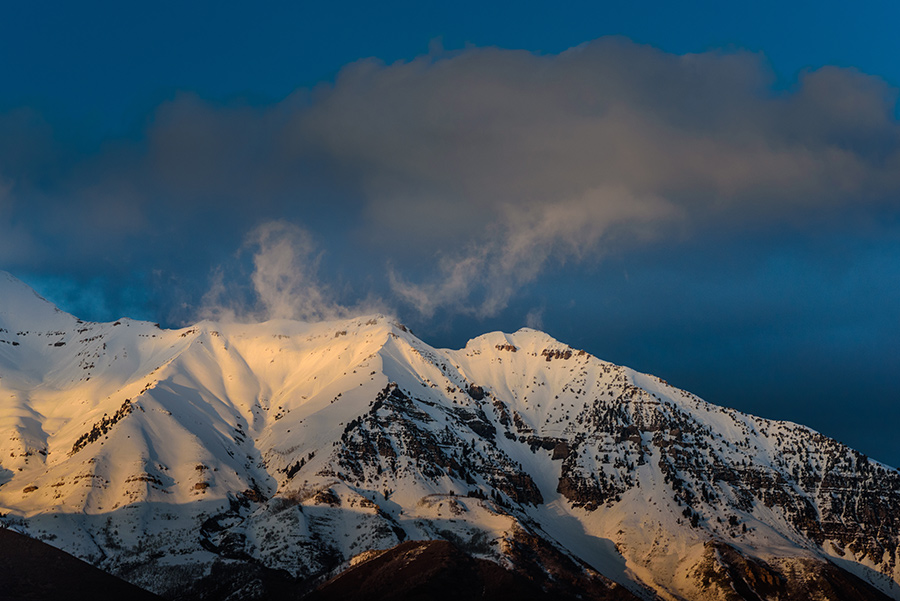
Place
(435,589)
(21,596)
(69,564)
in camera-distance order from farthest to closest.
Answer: (435,589), (69,564), (21,596)

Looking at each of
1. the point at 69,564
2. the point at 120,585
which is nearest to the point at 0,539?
the point at 69,564

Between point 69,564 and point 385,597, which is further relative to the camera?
point 385,597

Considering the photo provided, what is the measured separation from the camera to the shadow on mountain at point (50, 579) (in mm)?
107250

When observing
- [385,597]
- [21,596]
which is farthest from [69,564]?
[385,597]

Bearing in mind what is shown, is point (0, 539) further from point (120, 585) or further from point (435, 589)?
point (435, 589)

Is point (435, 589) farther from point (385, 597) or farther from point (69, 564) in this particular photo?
point (69, 564)

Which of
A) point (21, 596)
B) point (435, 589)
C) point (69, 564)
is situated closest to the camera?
point (21, 596)

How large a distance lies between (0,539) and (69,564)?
13.8 m

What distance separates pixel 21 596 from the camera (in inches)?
4168

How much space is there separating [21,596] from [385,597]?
353 feet

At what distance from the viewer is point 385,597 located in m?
198

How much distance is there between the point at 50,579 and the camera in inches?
4355

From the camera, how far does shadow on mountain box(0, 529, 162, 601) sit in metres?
107

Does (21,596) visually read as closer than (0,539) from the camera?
Yes
